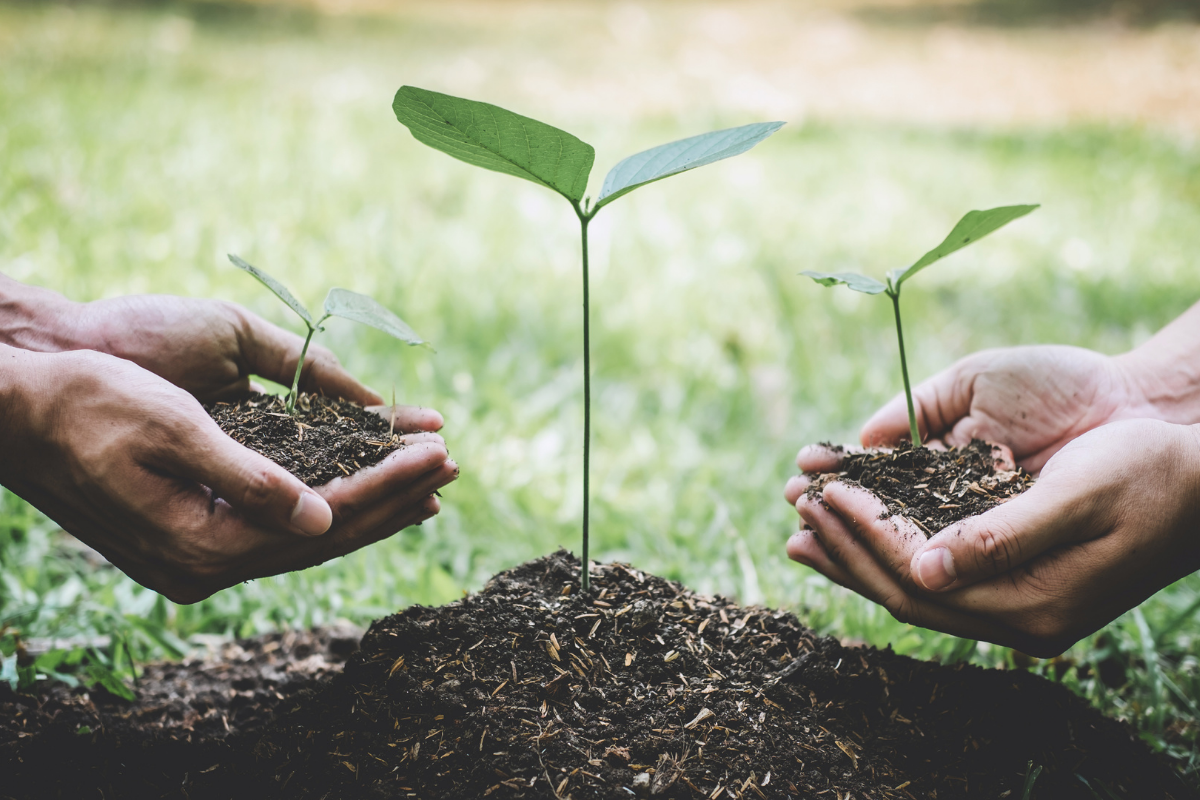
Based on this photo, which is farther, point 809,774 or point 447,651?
point 447,651

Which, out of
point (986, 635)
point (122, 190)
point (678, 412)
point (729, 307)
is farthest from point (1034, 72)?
point (986, 635)

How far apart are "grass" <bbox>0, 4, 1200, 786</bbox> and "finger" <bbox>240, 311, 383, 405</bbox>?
58 cm

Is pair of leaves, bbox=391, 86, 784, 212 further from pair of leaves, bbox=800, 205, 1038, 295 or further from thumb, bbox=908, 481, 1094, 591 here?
thumb, bbox=908, 481, 1094, 591

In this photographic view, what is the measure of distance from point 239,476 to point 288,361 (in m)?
0.53

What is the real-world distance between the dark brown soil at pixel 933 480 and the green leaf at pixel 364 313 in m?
0.72

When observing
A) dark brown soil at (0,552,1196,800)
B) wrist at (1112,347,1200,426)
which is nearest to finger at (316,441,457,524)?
dark brown soil at (0,552,1196,800)

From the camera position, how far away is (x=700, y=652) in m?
1.33

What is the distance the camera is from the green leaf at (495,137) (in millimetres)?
1129

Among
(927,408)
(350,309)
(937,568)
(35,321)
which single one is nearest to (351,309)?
(350,309)

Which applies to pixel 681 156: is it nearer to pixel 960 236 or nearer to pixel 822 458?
pixel 960 236

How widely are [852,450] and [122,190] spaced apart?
3.71m

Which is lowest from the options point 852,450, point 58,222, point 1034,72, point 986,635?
point 986,635

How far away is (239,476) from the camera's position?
1104 millimetres

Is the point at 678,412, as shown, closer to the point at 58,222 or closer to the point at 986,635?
the point at 986,635
